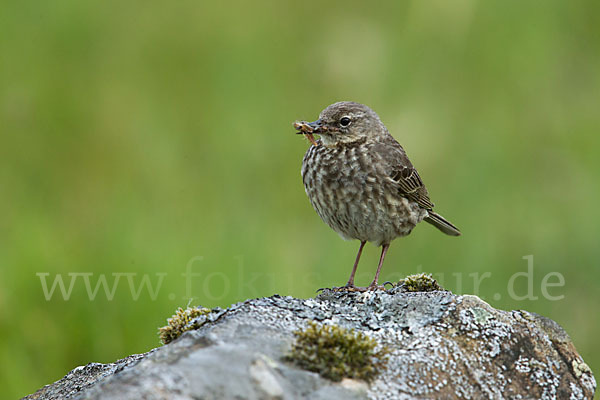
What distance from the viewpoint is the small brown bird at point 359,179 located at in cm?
561

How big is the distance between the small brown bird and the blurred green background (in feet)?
3.55

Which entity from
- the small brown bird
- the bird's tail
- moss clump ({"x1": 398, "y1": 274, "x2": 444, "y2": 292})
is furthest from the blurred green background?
moss clump ({"x1": 398, "y1": 274, "x2": 444, "y2": 292})

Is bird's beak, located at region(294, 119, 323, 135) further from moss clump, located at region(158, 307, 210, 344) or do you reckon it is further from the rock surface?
moss clump, located at region(158, 307, 210, 344)

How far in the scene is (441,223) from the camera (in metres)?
6.57

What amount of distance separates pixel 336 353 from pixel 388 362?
27cm

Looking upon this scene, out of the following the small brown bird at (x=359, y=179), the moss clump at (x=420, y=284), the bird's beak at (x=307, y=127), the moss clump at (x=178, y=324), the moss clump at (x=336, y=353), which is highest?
the bird's beak at (x=307, y=127)

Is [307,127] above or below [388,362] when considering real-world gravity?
above

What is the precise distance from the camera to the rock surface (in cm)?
291

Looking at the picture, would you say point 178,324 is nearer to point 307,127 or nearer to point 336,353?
point 336,353

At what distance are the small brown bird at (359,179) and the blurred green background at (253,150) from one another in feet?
3.55

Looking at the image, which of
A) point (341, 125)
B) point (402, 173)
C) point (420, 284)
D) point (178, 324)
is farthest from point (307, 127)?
point (178, 324)

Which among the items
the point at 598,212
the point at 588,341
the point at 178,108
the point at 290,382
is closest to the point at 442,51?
the point at 598,212

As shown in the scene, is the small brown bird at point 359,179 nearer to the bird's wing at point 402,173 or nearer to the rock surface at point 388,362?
the bird's wing at point 402,173

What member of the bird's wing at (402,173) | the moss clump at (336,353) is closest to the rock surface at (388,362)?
the moss clump at (336,353)
